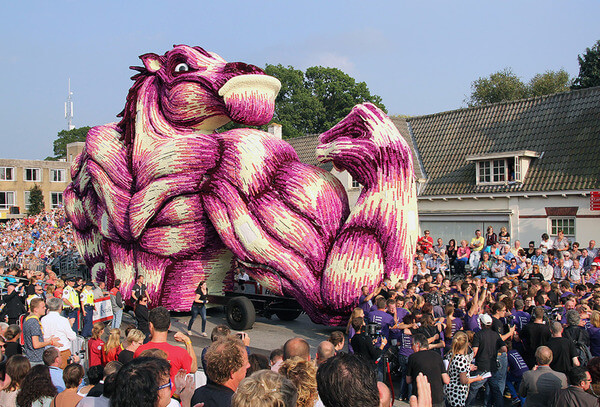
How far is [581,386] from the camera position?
5105 millimetres

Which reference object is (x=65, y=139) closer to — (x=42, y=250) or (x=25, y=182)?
(x=25, y=182)

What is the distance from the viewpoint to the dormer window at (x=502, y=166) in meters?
20.4

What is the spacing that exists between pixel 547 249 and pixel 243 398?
13.9 meters

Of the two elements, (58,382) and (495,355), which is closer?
(58,382)

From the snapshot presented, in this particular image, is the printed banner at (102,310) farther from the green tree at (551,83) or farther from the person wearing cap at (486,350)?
the green tree at (551,83)

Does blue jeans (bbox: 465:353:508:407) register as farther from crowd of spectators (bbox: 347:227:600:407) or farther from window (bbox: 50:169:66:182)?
window (bbox: 50:169:66:182)

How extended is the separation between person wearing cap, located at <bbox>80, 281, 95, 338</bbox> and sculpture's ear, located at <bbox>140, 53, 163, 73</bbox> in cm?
570

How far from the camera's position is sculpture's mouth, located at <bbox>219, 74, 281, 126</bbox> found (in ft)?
42.0

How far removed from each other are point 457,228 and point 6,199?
45.9 meters

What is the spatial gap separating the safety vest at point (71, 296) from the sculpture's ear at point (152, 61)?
5.73 m

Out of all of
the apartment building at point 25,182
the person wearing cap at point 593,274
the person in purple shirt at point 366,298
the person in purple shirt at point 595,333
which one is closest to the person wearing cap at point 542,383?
the person in purple shirt at point 595,333

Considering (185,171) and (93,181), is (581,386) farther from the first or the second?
(93,181)

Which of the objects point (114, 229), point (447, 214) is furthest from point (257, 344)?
point (447, 214)

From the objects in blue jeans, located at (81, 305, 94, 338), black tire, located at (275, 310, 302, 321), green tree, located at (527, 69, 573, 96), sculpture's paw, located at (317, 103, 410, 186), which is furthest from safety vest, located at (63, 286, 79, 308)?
green tree, located at (527, 69, 573, 96)
